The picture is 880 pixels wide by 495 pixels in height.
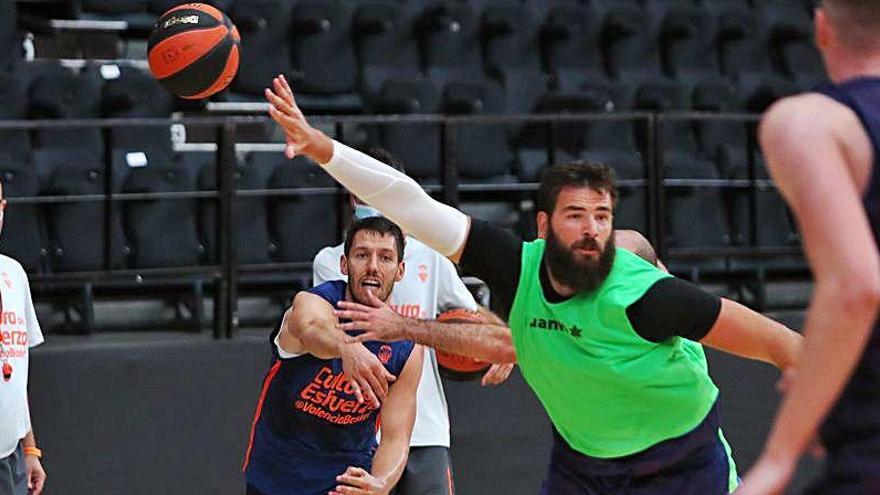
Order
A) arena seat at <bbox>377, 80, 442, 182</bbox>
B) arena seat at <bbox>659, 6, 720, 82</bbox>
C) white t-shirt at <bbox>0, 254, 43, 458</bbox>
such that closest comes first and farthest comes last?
white t-shirt at <bbox>0, 254, 43, 458</bbox>
arena seat at <bbox>377, 80, 442, 182</bbox>
arena seat at <bbox>659, 6, 720, 82</bbox>

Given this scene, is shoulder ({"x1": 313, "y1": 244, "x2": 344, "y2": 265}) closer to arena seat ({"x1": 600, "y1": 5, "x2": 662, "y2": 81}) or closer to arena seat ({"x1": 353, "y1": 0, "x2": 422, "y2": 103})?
arena seat ({"x1": 353, "y1": 0, "x2": 422, "y2": 103})

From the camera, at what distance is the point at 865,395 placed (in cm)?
279

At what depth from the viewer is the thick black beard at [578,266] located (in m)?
4.49

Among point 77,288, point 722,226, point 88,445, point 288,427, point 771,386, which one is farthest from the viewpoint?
point 722,226

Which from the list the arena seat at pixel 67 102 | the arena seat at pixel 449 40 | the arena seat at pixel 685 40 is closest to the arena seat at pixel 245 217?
the arena seat at pixel 67 102

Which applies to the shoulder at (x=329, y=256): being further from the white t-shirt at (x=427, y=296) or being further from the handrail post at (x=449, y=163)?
the handrail post at (x=449, y=163)

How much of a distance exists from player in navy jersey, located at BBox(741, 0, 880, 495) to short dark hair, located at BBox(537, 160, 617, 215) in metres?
1.90

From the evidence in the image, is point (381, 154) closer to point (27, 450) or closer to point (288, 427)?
point (288, 427)

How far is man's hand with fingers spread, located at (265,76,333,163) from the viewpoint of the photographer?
4.50 metres

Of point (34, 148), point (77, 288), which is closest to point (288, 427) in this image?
point (77, 288)

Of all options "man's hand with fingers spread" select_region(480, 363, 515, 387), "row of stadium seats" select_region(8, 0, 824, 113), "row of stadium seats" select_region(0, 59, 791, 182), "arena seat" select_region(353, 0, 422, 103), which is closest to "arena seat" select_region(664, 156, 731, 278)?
"row of stadium seats" select_region(0, 59, 791, 182)

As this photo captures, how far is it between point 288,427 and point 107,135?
10.7 feet

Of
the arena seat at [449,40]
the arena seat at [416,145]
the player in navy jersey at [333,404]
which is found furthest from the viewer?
the arena seat at [449,40]

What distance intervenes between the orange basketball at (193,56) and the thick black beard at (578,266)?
7.37 feet
